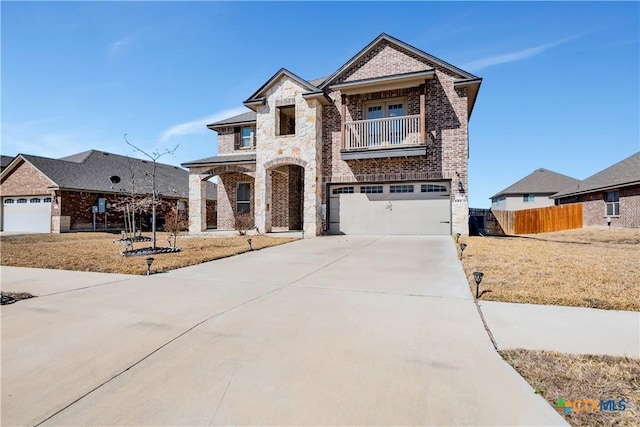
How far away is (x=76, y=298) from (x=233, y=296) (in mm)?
2471

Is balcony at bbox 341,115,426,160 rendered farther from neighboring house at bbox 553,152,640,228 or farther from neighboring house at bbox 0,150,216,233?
neighboring house at bbox 553,152,640,228

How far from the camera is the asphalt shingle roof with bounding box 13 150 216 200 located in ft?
69.6

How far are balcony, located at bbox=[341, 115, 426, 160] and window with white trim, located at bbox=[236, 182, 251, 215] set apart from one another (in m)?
6.43

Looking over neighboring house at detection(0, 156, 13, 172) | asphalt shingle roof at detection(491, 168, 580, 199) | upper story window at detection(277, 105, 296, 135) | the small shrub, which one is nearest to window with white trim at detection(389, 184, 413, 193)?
upper story window at detection(277, 105, 296, 135)

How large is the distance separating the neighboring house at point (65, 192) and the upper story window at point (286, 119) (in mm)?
9046

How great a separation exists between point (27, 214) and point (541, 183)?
4889 cm

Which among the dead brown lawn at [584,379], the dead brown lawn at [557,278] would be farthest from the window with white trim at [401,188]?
the dead brown lawn at [584,379]

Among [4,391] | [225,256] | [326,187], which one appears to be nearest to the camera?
[4,391]

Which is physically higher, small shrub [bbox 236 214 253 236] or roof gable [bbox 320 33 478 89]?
roof gable [bbox 320 33 478 89]

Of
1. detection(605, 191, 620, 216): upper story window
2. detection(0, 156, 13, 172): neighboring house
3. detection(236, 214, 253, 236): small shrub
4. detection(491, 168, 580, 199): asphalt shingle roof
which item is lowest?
detection(236, 214, 253, 236): small shrub

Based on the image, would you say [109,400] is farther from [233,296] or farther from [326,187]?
[326,187]

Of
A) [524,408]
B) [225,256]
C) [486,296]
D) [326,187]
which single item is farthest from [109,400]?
[326,187]

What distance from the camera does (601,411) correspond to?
2.21m

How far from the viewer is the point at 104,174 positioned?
23.8 metres
